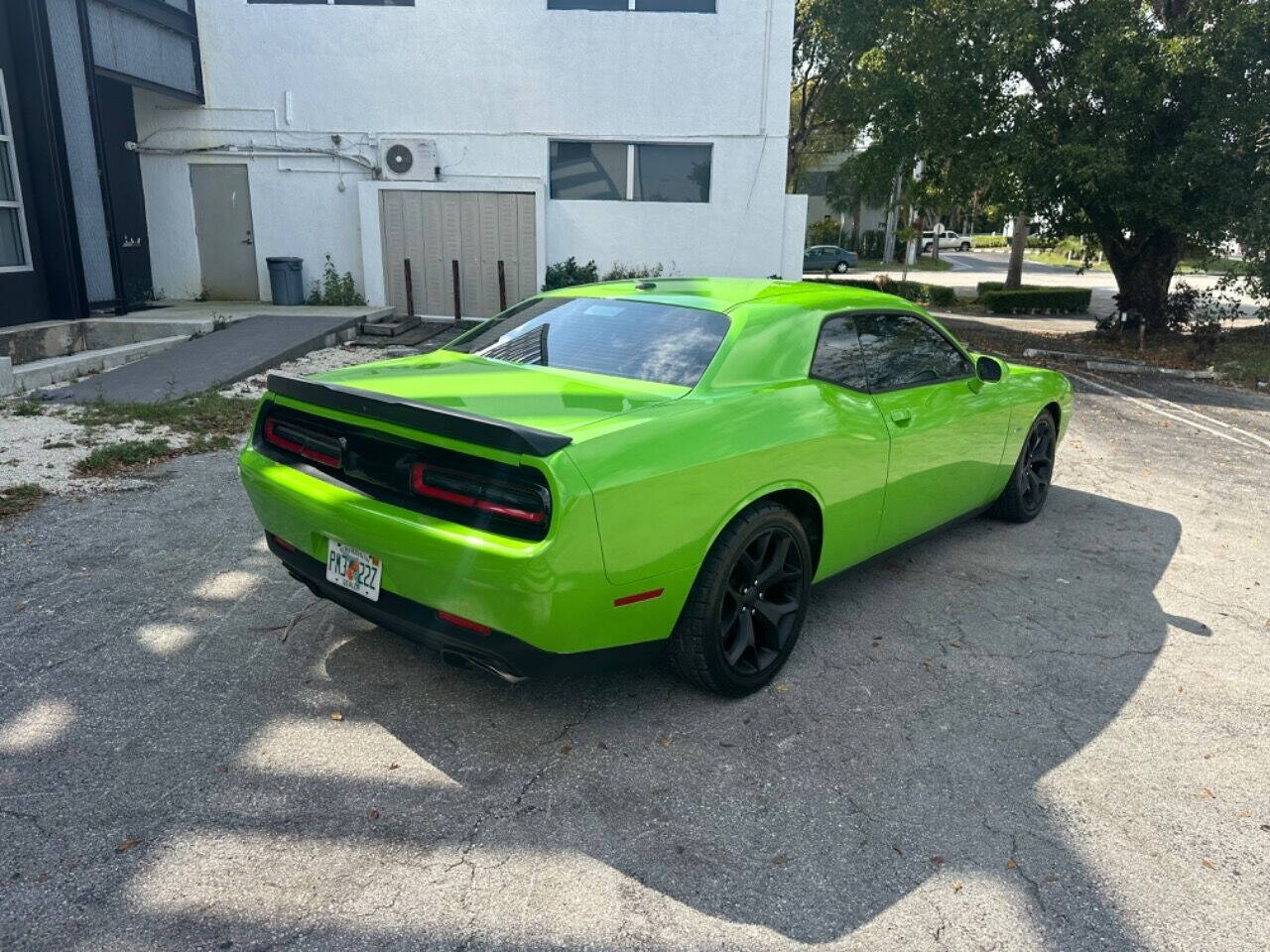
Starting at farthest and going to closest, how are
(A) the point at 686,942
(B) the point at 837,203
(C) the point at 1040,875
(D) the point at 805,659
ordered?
(B) the point at 837,203 < (D) the point at 805,659 < (C) the point at 1040,875 < (A) the point at 686,942

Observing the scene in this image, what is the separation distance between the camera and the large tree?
40.5ft

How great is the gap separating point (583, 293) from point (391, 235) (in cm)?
1214

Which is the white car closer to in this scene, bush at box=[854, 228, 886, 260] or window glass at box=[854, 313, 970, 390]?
bush at box=[854, 228, 886, 260]

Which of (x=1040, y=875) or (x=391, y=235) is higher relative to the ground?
(x=391, y=235)

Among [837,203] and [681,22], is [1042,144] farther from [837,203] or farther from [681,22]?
[837,203]

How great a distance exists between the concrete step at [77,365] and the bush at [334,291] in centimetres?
Answer: 446

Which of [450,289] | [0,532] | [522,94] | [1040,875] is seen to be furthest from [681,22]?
[1040,875]

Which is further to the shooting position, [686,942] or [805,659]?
[805,659]

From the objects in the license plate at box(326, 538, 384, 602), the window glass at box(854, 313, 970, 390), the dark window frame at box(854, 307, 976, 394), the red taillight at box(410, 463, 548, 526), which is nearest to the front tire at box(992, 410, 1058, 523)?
the dark window frame at box(854, 307, 976, 394)

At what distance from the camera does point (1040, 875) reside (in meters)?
2.59

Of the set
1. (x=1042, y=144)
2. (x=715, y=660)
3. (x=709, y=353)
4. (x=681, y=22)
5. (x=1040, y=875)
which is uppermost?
(x=681, y=22)

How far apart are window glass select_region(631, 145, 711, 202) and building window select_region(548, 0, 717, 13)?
2201 millimetres

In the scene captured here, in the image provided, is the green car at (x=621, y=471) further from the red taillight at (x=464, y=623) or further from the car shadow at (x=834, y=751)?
the car shadow at (x=834, y=751)

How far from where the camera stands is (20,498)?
5.52 m
